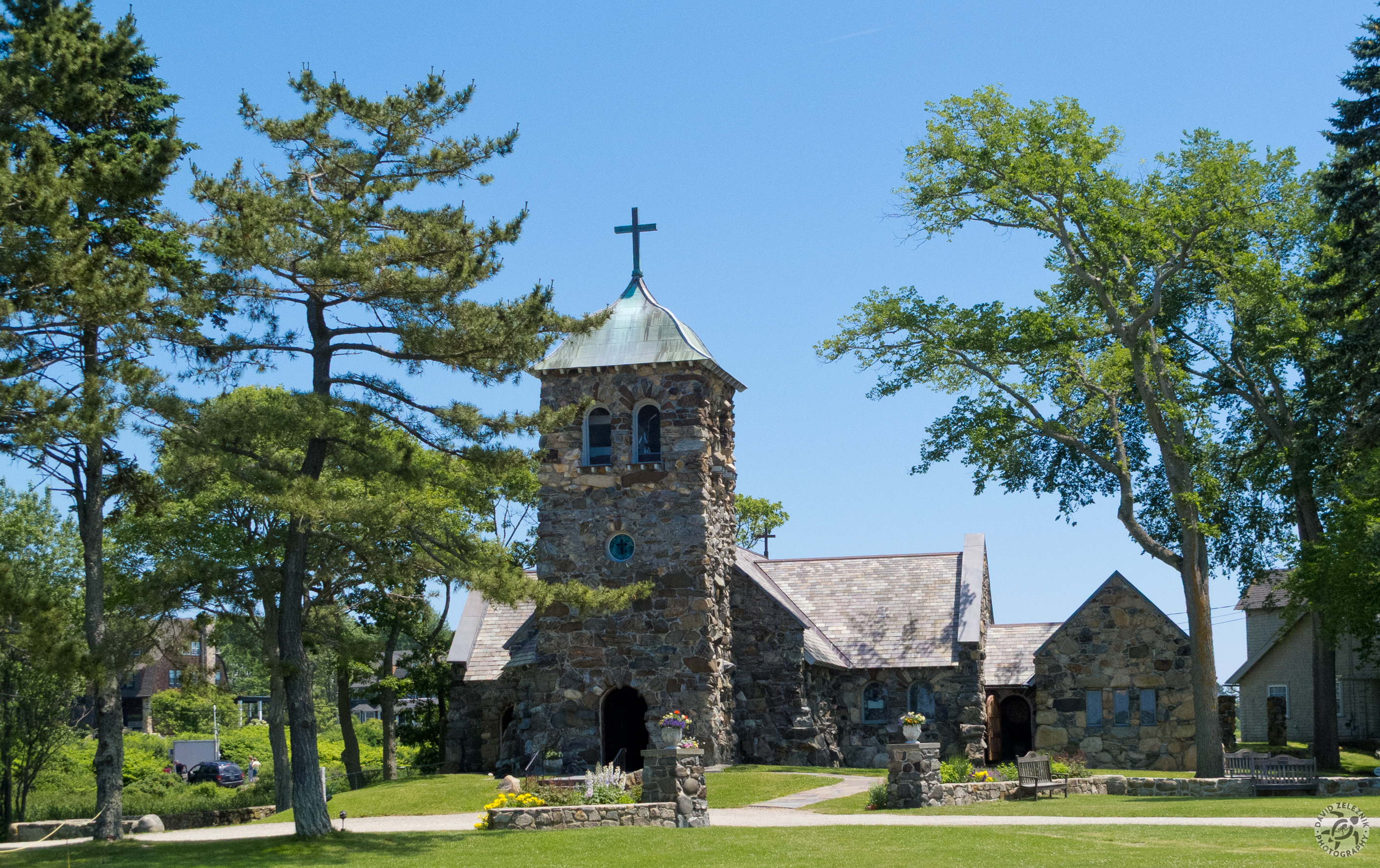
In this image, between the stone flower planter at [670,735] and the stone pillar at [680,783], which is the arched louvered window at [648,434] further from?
the stone pillar at [680,783]

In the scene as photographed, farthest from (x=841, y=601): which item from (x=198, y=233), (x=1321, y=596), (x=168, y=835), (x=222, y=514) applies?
(x=198, y=233)

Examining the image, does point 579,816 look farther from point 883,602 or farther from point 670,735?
point 883,602

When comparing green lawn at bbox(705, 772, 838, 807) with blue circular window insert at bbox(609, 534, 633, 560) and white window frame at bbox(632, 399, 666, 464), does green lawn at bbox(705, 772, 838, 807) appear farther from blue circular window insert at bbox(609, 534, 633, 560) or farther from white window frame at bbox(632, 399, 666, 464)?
white window frame at bbox(632, 399, 666, 464)

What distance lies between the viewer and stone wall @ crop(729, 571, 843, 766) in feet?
106

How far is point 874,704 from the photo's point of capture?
34.7 m

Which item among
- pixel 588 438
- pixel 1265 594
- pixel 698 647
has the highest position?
pixel 588 438

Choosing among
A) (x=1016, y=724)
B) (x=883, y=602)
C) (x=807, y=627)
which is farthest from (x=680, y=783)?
(x=1016, y=724)

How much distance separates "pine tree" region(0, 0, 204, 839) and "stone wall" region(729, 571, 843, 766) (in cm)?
1490

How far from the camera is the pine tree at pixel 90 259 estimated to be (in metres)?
17.1

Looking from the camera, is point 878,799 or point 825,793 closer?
point 878,799

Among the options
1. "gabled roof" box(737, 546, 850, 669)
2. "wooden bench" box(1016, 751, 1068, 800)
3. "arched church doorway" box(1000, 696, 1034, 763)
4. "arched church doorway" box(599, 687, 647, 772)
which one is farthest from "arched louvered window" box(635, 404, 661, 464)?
"arched church doorway" box(1000, 696, 1034, 763)

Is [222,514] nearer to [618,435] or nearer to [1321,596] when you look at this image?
[618,435]

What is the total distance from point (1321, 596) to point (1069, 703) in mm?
6699

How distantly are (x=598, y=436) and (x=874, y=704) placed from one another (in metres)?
10.2
